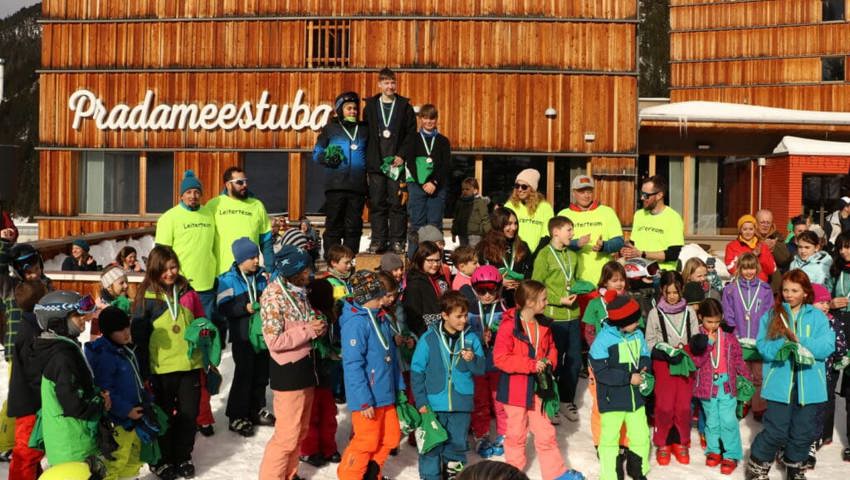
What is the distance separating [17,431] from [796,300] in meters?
5.86

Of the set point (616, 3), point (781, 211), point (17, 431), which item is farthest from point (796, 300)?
point (781, 211)

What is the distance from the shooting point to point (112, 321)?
620cm

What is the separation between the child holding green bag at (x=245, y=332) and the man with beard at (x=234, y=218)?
1.05m

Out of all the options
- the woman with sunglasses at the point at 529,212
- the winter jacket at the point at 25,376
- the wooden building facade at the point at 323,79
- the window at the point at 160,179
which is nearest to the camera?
the winter jacket at the point at 25,376

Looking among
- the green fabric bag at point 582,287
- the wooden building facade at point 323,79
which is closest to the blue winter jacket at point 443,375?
the green fabric bag at point 582,287

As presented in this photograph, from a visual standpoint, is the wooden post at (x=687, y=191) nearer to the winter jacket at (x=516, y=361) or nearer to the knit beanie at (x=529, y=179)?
the knit beanie at (x=529, y=179)

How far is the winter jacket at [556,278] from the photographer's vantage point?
324 inches

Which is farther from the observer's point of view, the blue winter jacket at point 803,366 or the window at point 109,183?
the window at point 109,183

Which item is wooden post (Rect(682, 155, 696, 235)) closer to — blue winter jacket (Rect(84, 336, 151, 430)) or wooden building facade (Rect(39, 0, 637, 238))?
wooden building facade (Rect(39, 0, 637, 238))

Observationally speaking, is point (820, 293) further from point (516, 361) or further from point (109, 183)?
point (109, 183)

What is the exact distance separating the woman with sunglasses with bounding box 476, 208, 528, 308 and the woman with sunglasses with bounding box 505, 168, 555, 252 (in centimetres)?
53

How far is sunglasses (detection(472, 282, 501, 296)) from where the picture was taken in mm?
7340

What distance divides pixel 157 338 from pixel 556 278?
3.55 meters

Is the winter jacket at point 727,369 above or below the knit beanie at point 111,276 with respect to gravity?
below
